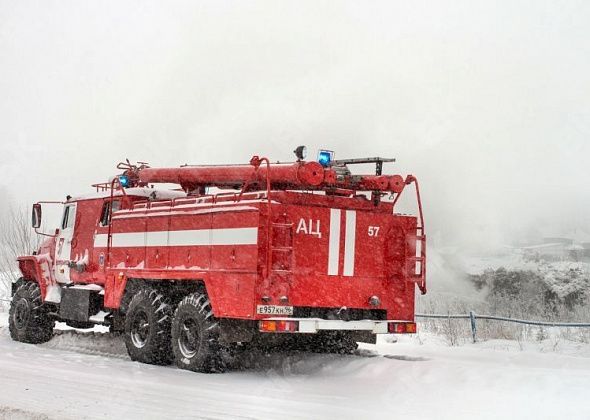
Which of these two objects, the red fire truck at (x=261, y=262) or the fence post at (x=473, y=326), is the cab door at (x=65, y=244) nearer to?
the red fire truck at (x=261, y=262)

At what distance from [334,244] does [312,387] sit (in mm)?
2172

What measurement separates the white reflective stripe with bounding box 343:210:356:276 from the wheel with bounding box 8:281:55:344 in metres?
7.84

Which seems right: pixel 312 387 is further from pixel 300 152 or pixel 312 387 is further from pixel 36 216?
pixel 36 216

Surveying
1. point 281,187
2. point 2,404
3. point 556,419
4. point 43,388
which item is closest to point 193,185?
point 281,187

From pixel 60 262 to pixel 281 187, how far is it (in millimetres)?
6352

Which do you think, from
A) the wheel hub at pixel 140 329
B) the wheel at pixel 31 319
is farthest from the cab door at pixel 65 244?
the wheel hub at pixel 140 329

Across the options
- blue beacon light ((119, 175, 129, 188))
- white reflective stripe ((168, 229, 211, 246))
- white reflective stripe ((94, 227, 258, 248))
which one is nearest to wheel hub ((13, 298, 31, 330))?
white reflective stripe ((94, 227, 258, 248))

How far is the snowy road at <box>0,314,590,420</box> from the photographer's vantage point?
7.64 m

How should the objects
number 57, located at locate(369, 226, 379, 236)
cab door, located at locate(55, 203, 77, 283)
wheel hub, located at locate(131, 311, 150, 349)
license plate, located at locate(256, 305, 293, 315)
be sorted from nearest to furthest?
license plate, located at locate(256, 305, 293, 315), number 57, located at locate(369, 226, 379, 236), wheel hub, located at locate(131, 311, 150, 349), cab door, located at locate(55, 203, 77, 283)

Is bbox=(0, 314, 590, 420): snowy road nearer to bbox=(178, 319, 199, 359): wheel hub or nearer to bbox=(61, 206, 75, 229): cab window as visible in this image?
bbox=(178, 319, 199, 359): wheel hub

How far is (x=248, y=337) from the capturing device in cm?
1032

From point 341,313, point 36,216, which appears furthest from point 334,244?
point 36,216

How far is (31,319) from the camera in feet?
50.0

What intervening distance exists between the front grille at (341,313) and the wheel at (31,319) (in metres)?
7.39
